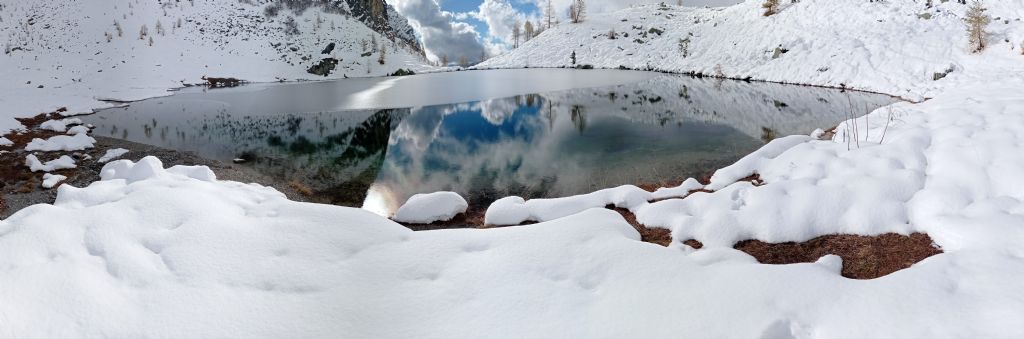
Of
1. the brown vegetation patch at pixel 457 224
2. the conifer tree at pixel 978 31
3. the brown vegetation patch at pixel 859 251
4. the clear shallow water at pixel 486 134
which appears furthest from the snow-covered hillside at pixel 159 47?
the conifer tree at pixel 978 31

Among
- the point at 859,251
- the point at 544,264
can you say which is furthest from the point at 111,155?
the point at 859,251

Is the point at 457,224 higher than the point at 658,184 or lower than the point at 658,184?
lower

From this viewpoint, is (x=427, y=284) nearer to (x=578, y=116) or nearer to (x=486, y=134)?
(x=486, y=134)

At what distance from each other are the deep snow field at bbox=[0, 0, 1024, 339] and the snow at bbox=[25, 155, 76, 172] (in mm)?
9104

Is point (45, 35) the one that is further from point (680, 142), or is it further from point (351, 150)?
point (680, 142)

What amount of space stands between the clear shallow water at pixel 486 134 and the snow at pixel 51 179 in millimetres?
5076

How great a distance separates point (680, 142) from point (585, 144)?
170 inches

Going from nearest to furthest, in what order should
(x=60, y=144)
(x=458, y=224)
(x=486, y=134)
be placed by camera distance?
(x=458, y=224) → (x=60, y=144) → (x=486, y=134)

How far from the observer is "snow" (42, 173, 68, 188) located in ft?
47.9

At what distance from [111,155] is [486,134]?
1620 centimetres

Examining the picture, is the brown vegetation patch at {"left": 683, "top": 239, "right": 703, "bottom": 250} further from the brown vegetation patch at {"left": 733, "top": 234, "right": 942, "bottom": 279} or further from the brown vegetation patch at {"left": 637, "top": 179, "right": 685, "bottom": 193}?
the brown vegetation patch at {"left": 637, "top": 179, "right": 685, "bottom": 193}

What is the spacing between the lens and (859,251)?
711 cm

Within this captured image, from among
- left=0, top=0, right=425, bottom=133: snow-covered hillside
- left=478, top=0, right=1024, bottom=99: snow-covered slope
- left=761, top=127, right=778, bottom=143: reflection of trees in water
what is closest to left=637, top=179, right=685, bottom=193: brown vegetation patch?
left=761, top=127, right=778, bottom=143: reflection of trees in water

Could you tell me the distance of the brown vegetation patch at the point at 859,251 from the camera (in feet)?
21.6
